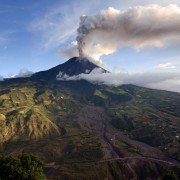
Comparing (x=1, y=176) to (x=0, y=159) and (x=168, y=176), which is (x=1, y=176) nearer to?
(x=0, y=159)

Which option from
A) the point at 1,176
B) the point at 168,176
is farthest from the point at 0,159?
the point at 168,176

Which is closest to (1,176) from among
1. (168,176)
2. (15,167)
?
(15,167)

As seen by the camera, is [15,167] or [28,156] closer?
[15,167]

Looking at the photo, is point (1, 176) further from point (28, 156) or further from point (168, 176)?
point (168, 176)

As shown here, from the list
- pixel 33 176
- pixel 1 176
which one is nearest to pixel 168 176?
pixel 33 176

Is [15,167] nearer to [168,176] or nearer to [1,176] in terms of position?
[1,176]
